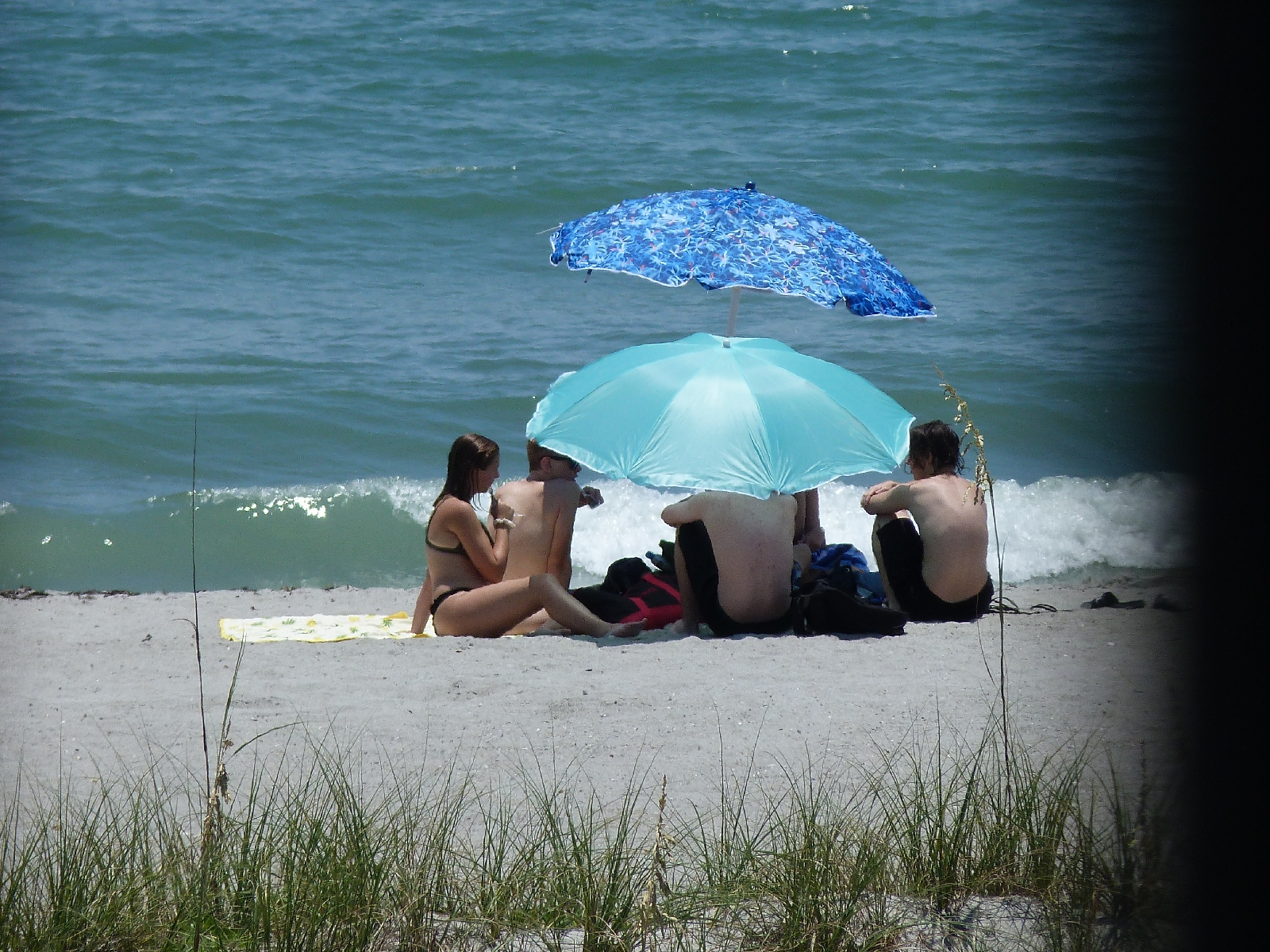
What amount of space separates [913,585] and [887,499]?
42 centimetres

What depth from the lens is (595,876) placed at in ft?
8.56

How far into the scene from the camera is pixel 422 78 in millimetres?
17156

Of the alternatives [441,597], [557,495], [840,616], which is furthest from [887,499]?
[441,597]

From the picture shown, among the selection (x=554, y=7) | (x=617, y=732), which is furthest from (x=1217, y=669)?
(x=554, y=7)

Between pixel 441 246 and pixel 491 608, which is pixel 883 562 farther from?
pixel 441 246

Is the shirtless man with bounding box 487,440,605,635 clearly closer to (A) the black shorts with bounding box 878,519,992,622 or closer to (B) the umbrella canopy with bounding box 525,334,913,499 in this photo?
(B) the umbrella canopy with bounding box 525,334,913,499

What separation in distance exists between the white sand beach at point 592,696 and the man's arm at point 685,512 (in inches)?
20.2

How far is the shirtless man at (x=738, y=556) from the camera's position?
5.24 m

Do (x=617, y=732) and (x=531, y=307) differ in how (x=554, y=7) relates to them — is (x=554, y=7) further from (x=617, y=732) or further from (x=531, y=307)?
(x=617, y=732)

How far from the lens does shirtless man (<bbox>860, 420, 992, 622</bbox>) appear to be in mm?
5418

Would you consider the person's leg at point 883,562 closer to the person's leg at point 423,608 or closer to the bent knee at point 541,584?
the bent knee at point 541,584

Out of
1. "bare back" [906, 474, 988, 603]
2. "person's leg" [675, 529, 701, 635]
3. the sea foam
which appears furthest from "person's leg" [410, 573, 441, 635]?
"bare back" [906, 474, 988, 603]

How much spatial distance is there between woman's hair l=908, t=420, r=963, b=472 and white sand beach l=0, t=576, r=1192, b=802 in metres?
0.72

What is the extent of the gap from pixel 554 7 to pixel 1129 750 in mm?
17822
